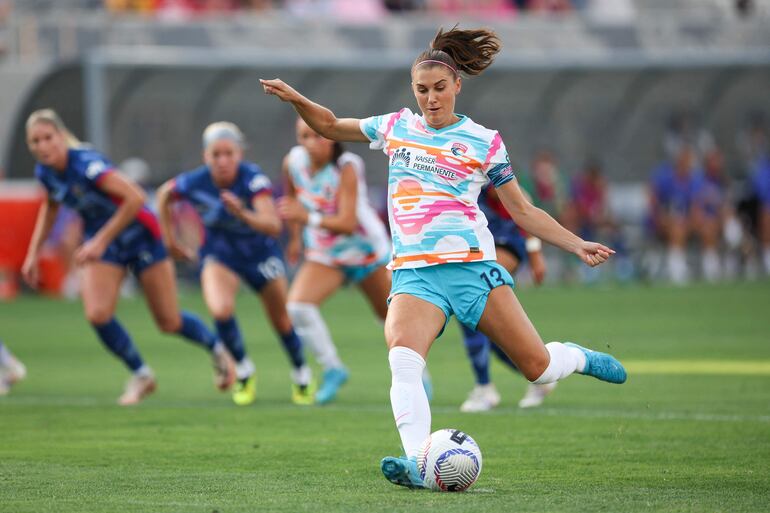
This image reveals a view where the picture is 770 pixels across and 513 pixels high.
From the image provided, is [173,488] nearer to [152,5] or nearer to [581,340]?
[581,340]

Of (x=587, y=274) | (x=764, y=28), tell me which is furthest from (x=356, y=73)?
(x=764, y=28)

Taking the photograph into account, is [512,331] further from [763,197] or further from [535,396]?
[763,197]

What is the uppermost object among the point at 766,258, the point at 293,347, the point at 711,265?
the point at 293,347

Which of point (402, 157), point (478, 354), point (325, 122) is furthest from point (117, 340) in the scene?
point (402, 157)

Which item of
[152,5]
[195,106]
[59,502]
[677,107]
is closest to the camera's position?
[59,502]

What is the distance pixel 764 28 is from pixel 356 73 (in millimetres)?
9499

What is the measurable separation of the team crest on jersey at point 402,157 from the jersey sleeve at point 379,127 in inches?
5.3

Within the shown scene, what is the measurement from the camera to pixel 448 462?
25.8ft

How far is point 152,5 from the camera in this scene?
28.8 meters

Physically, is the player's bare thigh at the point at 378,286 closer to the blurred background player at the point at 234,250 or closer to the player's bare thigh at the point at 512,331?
the blurred background player at the point at 234,250

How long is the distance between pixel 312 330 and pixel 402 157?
471 centimetres

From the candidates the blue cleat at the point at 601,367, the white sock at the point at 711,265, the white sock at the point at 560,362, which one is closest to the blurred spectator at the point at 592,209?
the white sock at the point at 711,265

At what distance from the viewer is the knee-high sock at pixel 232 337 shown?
42.8 ft

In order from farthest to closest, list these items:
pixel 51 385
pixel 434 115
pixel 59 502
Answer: pixel 51 385
pixel 434 115
pixel 59 502
